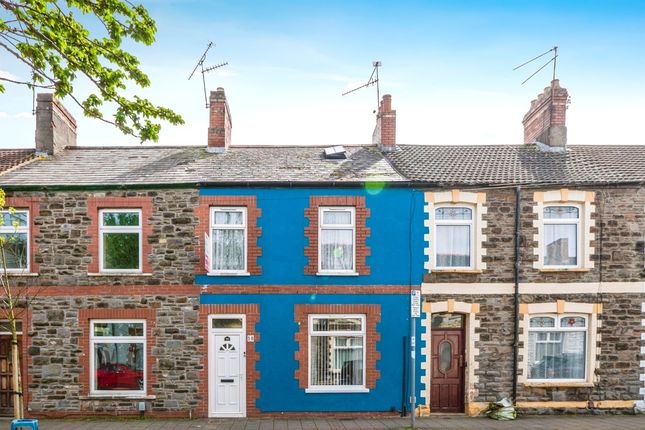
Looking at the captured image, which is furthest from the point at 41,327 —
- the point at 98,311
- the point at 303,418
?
the point at 303,418

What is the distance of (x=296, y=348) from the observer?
11.5 m

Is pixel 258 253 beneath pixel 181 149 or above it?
beneath

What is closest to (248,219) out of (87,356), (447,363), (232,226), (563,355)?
(232,226)

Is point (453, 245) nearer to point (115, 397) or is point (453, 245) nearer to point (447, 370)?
point (447, 370)

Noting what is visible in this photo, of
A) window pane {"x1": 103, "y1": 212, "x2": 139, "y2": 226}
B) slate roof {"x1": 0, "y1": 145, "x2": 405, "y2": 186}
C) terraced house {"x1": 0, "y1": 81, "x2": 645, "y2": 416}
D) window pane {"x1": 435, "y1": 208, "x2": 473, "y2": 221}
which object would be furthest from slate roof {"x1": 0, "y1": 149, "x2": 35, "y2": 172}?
window pane {"x1": 435, "y1": 208, "x2": 473, "y2": 221}

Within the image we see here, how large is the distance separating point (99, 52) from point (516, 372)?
481 inches

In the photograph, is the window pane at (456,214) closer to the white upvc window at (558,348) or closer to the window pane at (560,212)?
the window pane at (560,212)

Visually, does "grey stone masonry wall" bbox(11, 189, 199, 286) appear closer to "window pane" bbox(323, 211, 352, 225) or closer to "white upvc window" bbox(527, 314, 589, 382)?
"window pane" bbox(323, 211, 352, 225)

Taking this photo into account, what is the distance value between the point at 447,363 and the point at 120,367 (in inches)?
353

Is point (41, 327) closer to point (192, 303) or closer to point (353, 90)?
point (192, 303)

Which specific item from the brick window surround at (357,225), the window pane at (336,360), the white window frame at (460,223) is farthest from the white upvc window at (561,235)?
the window pane at (336,360)

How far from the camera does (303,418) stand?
1132 cm

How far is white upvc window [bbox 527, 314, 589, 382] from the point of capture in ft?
38.6

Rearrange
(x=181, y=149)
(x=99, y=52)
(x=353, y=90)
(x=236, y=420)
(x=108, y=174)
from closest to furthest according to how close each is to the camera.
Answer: (x=99, y=52), (x=236, y=420), (x=108, y=174), (x=181, y=149), (x=353, y=90)
